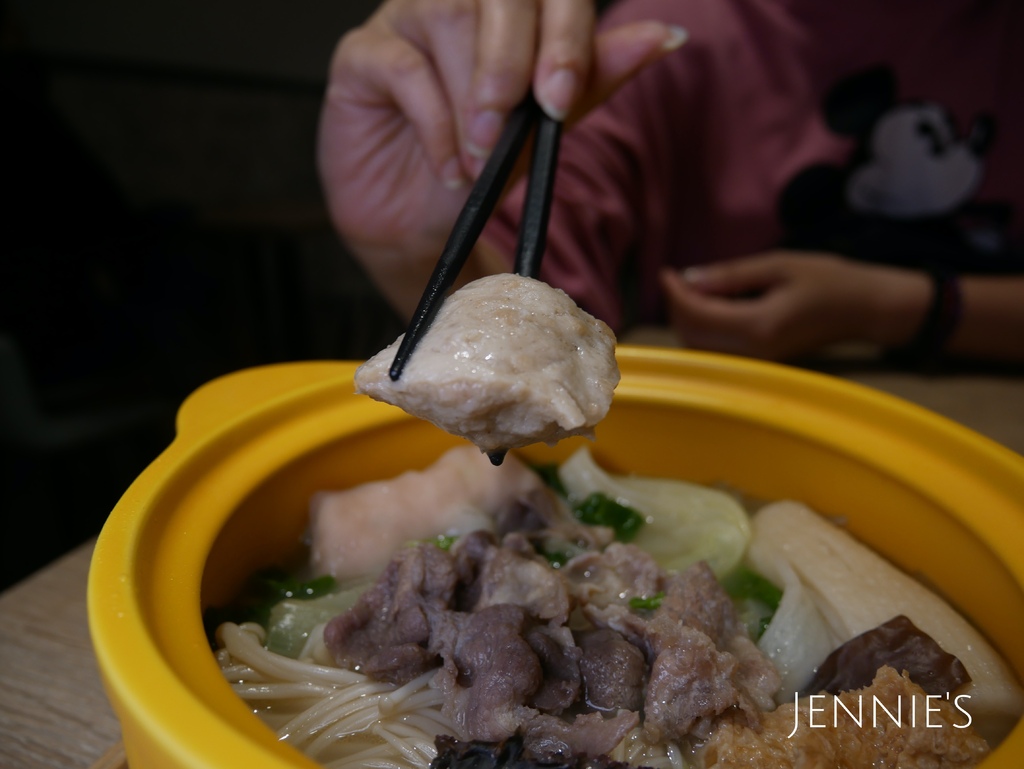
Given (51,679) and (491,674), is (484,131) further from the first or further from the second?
(51,679)

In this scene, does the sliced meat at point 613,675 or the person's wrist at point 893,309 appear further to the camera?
the person's wrist at point 893,309

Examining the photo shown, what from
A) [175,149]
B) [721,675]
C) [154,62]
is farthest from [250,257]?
[721,675]

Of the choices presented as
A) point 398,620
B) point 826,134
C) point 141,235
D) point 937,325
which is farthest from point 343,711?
point 141,235

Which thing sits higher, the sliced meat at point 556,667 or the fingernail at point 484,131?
the fingernail at point 484,131

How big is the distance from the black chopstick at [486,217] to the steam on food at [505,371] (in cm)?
2

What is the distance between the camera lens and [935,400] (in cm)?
193

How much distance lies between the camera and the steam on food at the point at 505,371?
75 centimetres

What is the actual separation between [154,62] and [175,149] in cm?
65

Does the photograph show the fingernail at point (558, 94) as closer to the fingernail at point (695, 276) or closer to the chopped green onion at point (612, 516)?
the chopped green onion at point (612, 516)

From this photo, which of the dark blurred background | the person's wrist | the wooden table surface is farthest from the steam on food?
the dark blurred background

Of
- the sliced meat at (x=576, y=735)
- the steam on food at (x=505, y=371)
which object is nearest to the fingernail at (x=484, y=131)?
the steam on food at (x=505, y=371)

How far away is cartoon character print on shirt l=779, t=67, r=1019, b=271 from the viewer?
8.18 feet

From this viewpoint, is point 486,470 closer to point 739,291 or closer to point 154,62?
point 739,291

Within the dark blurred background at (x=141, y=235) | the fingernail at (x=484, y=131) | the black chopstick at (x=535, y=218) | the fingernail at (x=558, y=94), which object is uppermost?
the fingernail at (x=558, y=94)
